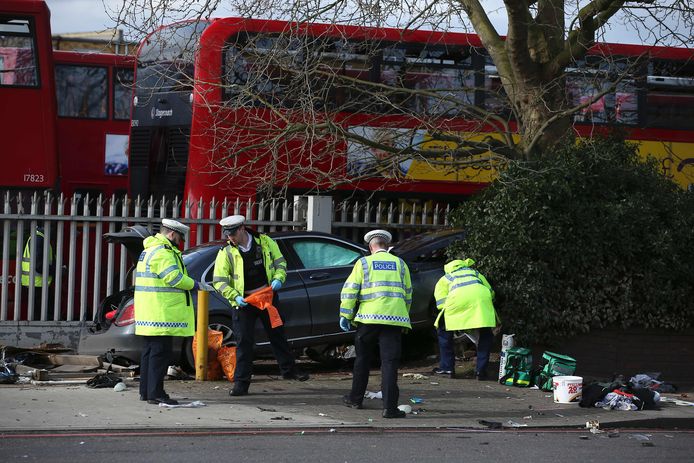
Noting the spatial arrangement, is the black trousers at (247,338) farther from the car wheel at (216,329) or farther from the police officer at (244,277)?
the car wheel at (216,329)

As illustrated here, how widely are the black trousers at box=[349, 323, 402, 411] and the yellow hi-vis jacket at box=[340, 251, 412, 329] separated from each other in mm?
108

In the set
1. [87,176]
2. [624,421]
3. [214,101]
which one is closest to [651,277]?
[624,421]

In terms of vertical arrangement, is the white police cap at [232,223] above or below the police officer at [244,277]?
above

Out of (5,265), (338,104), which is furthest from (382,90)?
(5,265)

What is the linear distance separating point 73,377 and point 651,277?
676 centimetres

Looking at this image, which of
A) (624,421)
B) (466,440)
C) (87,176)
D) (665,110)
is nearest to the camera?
(466,440)

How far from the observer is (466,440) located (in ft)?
28.5

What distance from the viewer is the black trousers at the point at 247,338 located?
34.2 feet

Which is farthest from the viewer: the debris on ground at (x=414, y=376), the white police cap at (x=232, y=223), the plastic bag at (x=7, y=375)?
the debris on ground at (x=414, y=376)

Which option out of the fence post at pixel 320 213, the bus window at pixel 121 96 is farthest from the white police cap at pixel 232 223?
the bus window at pixel 121 96

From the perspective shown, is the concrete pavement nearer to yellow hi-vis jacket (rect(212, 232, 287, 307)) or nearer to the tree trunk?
yellow hi-vis jacket (rect(212, 232, 287, 307))

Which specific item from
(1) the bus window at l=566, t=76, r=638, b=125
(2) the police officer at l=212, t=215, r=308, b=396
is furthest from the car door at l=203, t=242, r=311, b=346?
(1) the bus window at l=566, t=76, r=638, b=125

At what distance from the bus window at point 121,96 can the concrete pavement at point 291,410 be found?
31.7 feet

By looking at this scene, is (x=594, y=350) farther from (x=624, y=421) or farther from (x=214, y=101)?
(x=214, y=101)
